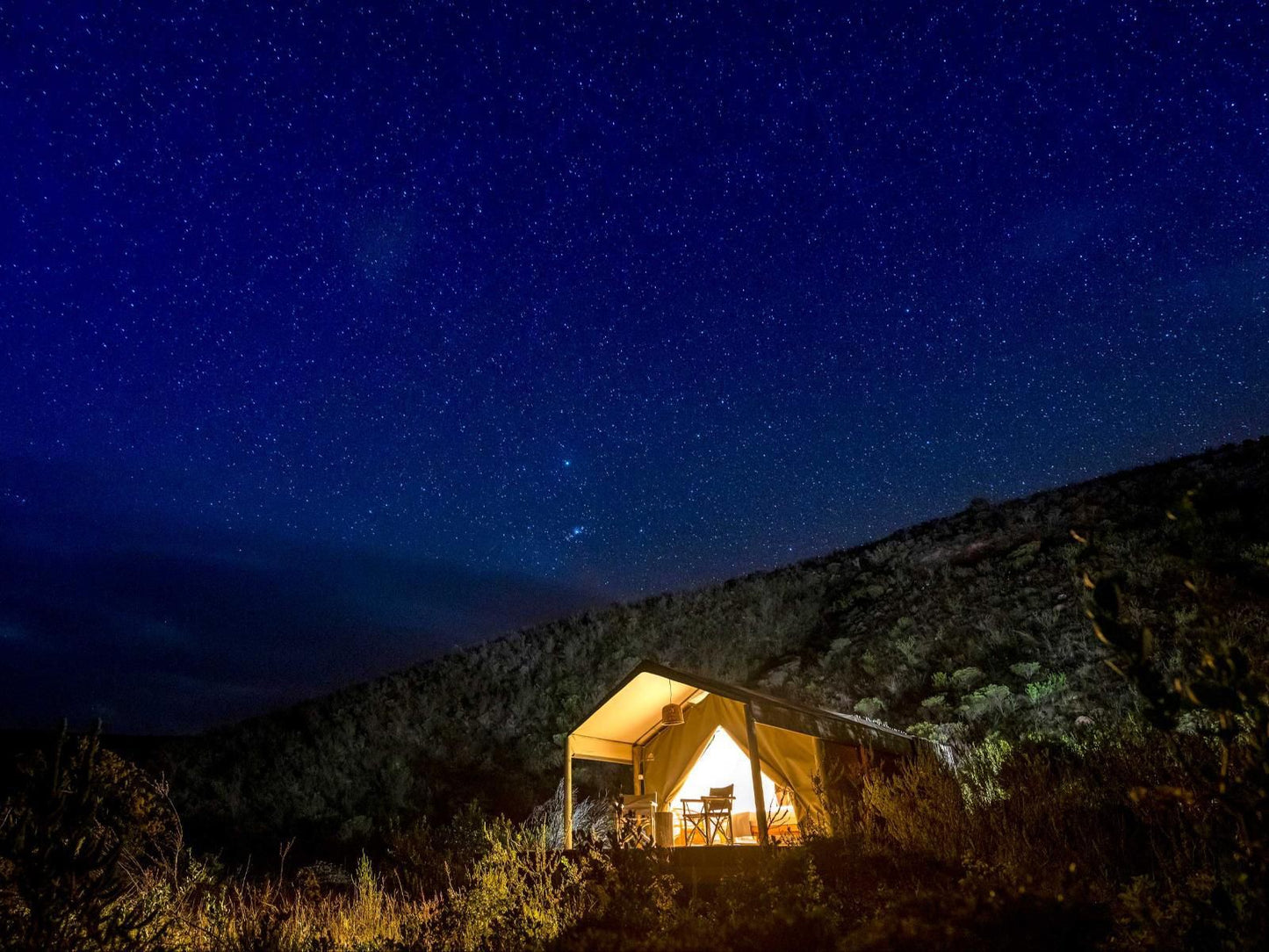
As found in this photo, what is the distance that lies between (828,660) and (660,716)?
23.7 feet

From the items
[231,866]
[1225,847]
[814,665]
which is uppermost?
[814,665]

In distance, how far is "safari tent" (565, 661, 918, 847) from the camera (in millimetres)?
10820

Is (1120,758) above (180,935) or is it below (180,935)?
above

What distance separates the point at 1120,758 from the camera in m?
8.27

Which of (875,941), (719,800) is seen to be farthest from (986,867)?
(719,800)

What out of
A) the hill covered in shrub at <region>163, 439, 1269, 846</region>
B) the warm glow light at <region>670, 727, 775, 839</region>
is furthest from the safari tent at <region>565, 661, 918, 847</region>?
the hill covered in shrub at <region>163, 439, 1269, 846</region>

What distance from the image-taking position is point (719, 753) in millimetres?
13625

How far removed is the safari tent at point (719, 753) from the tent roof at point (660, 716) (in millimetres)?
17

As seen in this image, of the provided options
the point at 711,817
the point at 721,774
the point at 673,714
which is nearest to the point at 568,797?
the point at 673,714

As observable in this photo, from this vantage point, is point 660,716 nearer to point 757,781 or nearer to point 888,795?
point 757,781

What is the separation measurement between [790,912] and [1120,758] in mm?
5237

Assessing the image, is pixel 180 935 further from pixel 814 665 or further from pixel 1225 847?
pixel 814 665

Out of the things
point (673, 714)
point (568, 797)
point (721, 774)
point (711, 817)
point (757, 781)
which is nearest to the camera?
point (757, 781)

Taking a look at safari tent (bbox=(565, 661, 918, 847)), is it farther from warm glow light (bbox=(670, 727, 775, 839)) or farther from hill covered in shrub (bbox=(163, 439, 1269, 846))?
hill covered in shrub (bbox=(163, 439, 1269, 846))
